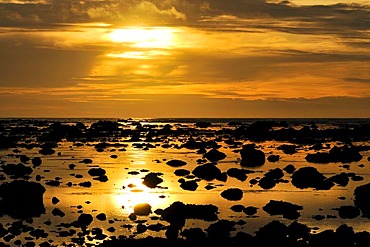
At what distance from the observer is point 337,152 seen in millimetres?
63906

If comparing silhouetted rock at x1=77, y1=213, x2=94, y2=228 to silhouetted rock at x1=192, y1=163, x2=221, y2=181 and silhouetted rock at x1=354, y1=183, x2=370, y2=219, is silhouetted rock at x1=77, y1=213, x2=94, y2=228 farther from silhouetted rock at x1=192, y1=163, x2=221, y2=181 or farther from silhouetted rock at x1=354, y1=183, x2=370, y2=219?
silhouetted rock at x1=192, y1=163, x2=221, y2=181

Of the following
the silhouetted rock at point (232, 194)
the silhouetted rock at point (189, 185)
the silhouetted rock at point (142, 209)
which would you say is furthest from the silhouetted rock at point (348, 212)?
the silhouetted rock at point (189, 185)

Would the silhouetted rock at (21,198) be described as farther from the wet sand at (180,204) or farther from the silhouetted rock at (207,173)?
the silhouetted rock at (207,173)

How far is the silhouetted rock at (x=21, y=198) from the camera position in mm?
32500

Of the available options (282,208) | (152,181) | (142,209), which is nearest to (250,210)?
(282,208)

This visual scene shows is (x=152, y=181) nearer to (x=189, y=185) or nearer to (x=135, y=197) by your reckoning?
(x=189, y=185)

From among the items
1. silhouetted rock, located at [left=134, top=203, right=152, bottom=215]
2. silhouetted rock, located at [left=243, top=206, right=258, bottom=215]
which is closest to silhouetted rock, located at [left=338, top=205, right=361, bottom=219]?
silhouetted rock, located at [left=243, top=206, right=258, bottom=215]

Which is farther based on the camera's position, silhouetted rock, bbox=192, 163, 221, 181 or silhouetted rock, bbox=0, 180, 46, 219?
silhouetted rock, bbox=192, 163, 221, 181

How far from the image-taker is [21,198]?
33.9 m

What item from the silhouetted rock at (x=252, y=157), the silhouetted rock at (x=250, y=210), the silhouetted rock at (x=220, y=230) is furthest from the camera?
the silhouetted rock at (x=252, y=157)

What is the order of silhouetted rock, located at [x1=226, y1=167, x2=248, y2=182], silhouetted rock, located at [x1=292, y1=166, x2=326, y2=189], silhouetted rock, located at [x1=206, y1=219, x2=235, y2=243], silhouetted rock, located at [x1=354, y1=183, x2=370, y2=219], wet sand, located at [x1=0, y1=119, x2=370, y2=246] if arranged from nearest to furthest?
silhouetted rock, located at [x1=206, y1=219, x2=235, y2=243] → wet sand, located at [x1=0, y1=119, x2=370, y2=246] → silhouetted rock, located at [x1=354, y1=183, x2=370, y2=219] → silhouetted rock, located at [x1=292, y1=166, x2=326, y2=189] → silhouetted rock, located at [x1=226, y1=167, x2=248, y2=182]

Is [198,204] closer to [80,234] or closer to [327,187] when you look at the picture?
[80,234]

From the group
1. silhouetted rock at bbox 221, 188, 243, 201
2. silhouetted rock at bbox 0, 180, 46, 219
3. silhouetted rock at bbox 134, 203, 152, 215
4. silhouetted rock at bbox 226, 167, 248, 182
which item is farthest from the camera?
silhouetted rock at bbox 226, 167, 248, 182

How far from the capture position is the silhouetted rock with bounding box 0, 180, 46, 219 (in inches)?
1280
